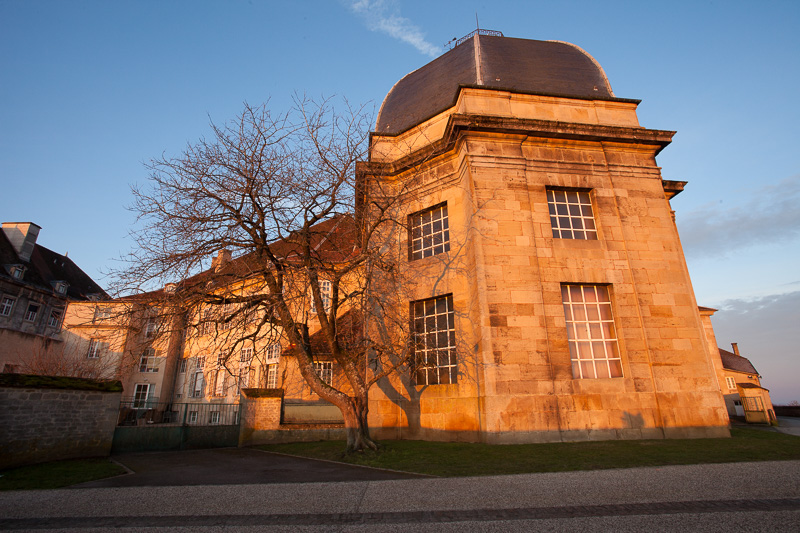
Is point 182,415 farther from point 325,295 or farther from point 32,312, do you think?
point 32,312

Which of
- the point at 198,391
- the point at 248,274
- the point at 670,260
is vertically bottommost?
the point at 198,391

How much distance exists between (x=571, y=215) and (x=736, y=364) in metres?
32.9

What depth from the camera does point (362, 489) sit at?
5.31 meters

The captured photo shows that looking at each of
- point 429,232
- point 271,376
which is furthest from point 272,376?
point 429,232

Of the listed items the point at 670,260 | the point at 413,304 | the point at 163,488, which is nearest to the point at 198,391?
the point at 413,304

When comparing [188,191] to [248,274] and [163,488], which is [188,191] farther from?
[163,488]

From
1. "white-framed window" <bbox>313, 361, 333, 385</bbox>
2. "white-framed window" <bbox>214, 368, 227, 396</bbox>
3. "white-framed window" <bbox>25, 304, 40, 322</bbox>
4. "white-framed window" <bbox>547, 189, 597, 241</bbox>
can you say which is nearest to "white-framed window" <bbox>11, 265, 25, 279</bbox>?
"white-framed window" <bbox>25, 304, 40, 322</bbox>

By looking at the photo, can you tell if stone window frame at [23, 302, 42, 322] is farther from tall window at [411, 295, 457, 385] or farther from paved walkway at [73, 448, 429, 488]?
tall window at [411, 295, 457, 385]

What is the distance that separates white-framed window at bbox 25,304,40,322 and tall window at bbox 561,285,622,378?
36265mm

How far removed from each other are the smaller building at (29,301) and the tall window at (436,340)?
78.2ft

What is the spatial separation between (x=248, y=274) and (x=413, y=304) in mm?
5222

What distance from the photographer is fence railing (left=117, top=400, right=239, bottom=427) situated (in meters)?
16.4

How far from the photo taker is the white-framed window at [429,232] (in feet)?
41.8

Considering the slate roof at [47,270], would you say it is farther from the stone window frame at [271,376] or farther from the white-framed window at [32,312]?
the stone window frame at [271,376]
